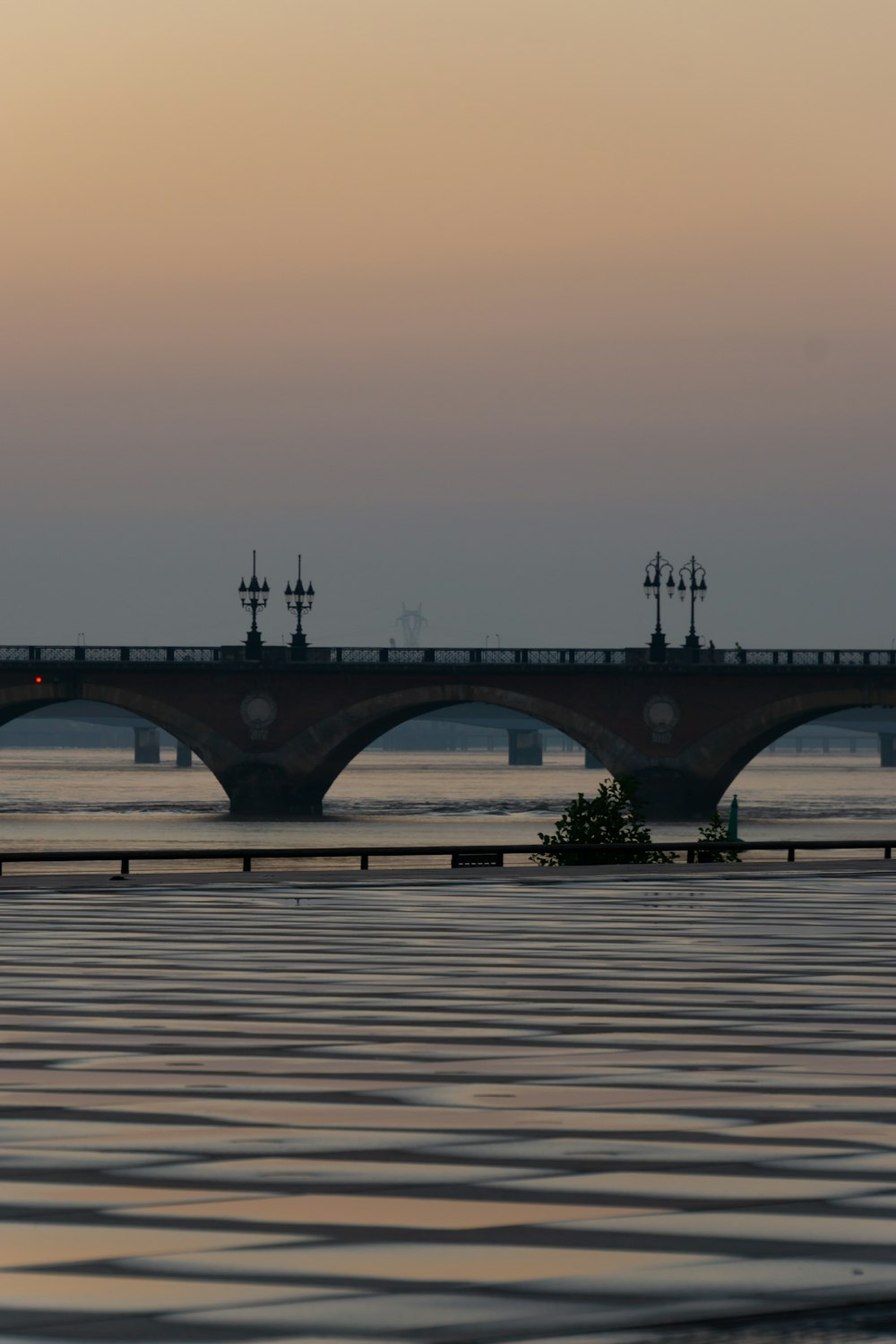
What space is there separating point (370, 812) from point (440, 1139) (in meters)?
89.8

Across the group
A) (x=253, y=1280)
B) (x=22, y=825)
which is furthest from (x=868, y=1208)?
(x=22, y=825)

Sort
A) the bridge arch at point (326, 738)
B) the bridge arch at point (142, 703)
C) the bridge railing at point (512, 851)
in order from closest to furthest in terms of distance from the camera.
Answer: the bridge railing at point (512, 851)
the bridge arch at point (326, 738)
the bridge arch at point (142, 703)

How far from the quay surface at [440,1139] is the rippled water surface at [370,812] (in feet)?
173

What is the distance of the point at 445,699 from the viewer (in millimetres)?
91438

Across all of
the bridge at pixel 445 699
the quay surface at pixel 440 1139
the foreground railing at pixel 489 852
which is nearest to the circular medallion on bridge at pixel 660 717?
the bridge at pixel 445 699

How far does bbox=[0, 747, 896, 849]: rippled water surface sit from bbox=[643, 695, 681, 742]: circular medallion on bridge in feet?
16.0

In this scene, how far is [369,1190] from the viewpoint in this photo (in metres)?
9.66

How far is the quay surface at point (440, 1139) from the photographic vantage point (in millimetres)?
7746

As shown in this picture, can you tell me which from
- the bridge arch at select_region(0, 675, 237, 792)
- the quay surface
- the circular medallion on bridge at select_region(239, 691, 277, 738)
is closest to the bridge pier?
the bridge arch at select_region(0, 675, 237, 792)

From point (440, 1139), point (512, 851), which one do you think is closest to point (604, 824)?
point (512, 851)

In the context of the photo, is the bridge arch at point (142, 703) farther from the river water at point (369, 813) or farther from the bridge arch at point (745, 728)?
the bridge arch at point (745, 728)

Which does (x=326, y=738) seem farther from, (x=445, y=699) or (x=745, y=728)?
(x=745, y=728)

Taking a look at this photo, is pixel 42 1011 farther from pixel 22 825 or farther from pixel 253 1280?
pixel 22 825

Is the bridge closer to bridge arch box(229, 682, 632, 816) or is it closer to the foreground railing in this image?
bridge arch box(229, 682, 632, 816)
